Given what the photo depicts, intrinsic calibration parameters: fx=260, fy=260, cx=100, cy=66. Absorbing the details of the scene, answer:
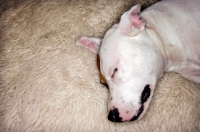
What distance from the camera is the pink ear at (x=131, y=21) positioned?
4.38ft

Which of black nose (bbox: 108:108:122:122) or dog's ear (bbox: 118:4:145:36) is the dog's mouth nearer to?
black nose (bbox: 108:108:122:122)

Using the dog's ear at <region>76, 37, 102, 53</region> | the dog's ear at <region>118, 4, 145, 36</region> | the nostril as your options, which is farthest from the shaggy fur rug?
the dog's ear at <region>118, 4, 145, 36</region>

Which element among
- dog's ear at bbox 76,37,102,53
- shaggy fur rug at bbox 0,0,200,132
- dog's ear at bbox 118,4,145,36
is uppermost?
dog's ear at bbox 118,4,145,36

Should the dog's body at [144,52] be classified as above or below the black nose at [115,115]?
above

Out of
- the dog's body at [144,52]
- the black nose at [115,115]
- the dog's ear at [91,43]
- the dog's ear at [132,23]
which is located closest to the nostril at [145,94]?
the dog's body at [144,52]

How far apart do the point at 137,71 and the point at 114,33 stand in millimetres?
245

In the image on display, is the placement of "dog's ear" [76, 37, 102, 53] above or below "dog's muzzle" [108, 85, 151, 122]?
above

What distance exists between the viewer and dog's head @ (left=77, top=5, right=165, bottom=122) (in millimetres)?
1310

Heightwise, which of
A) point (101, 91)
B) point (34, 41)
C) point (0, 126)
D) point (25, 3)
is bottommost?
point (0, 126)

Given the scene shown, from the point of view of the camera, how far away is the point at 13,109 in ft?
5.41

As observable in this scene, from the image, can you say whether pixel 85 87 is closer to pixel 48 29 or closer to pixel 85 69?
pixel 85 69

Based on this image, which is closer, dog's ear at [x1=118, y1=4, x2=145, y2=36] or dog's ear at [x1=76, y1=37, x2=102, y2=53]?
dog's ear at [x1=118, y1=4, x2=145, y2=36]

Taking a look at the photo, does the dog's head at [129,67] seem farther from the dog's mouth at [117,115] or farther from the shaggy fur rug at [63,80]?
the shaggy fur rug at [63,80]

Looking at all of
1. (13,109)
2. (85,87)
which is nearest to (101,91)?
(85,87)
